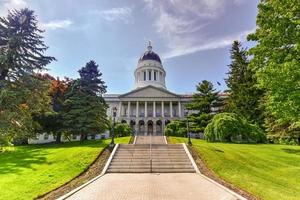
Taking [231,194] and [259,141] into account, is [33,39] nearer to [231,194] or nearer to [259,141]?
[231,194]

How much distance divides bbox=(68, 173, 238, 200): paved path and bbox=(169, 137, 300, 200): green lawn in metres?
1.62

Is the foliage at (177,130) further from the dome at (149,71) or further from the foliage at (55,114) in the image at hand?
the dome at (149,71)

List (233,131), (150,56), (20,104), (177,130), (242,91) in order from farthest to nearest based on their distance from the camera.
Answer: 1. (150,56)
2. (177,130)
3. (242,91)
4. (233,131)
5. (20,104)

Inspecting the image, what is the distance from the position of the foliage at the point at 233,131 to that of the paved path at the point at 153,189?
17.1 metres

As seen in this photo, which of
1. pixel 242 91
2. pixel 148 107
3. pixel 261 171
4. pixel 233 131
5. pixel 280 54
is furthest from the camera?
pixel 148 107

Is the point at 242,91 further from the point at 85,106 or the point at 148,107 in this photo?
the point at 148,107

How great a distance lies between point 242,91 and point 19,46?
28.9m

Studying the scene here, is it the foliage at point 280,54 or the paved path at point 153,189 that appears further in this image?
the foliage at point 280,54

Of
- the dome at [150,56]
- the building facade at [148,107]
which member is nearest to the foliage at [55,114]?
the building facade at [148,107]

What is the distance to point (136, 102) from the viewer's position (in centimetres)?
6091

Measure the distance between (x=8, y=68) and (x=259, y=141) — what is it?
26.8m

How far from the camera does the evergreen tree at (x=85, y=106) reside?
92.8 feet

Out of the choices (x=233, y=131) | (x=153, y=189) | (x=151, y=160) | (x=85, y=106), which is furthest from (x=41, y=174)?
(x=233, y=131)

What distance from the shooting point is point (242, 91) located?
36219 millimetres
